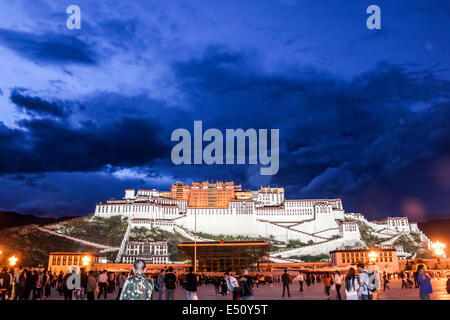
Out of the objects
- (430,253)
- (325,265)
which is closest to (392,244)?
(430,253)

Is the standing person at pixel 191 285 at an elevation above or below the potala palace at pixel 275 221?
below

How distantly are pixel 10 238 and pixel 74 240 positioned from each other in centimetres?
1423

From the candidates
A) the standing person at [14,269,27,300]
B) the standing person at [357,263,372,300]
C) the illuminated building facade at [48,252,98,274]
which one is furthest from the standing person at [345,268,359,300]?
the illuminated building facade at [48,252,98,274]

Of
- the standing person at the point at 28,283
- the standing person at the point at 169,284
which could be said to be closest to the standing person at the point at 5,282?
the standing person at the point at 28,283

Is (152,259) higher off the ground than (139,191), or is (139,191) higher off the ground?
(139,191)

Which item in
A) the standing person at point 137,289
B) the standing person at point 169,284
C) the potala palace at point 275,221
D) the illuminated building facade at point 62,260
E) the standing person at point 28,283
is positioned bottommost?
the illuminated building facade at point 62,260

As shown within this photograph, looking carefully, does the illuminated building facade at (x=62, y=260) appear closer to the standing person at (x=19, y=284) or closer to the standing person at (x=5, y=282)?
the standing person at (x=5, y=282)

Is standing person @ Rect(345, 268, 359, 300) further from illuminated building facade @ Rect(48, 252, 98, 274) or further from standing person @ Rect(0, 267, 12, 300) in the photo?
illuminated building facade @ Rect(48, 252, 98, 274)

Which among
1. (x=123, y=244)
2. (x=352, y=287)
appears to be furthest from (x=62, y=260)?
(x=352, y=287)

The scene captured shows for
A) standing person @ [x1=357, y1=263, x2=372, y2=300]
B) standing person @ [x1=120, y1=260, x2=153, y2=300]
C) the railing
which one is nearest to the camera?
standing person @ [x1=120, y1=260, x2=153, y2=300]

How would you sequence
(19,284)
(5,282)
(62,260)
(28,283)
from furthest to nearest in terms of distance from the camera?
(62,260) < (28,283) < (5,282) < (19,284)

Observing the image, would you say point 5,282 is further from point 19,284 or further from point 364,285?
point 364,285
